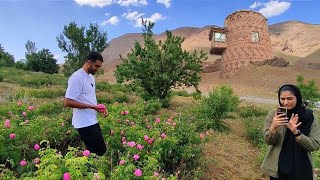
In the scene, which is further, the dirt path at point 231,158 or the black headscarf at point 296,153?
the dirt path at point 231,158

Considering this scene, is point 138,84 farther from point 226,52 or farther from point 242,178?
point 226,52

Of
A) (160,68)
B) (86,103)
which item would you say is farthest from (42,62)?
(86,103)

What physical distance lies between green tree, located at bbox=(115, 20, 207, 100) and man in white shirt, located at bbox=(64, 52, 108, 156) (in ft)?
28.1

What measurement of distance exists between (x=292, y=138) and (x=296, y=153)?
131 millimetres

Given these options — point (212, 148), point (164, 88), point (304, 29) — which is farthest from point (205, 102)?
point (304, 29)

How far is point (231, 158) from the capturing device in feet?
21.1

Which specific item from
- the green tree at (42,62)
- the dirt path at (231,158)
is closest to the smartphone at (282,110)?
the dirt path at (231,158)

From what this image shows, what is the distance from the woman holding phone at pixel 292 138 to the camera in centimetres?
294

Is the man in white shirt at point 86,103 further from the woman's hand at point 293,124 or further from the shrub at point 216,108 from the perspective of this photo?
the shrub at point 216,108

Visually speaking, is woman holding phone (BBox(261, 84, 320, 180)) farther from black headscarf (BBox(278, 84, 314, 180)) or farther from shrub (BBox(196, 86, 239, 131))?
shrub (BBox(196, 86, 239, 131))

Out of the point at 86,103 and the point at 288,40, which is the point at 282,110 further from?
the point at 288,40

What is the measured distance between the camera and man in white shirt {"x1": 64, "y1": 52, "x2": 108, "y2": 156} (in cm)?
369

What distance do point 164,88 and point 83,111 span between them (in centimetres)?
956

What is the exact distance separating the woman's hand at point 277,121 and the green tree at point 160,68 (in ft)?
30.9
